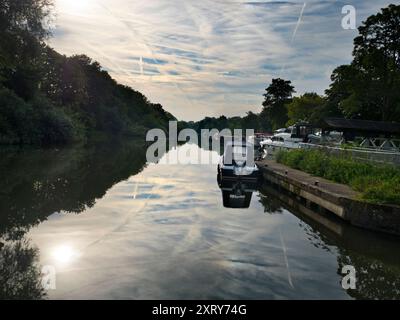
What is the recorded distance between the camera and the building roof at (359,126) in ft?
113

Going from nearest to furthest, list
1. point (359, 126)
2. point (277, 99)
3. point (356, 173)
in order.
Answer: point (356, 173)
point (359, 126)
point (277, 99)

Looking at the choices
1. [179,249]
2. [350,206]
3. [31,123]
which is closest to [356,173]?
[350,206]

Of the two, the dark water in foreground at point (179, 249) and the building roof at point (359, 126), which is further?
the building roof at point (359, 126)

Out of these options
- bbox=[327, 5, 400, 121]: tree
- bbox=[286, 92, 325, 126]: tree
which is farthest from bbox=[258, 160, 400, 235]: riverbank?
bbox=[286, 92, 325, 126]: tree

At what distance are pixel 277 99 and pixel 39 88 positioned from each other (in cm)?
7734

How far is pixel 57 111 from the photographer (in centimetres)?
5528

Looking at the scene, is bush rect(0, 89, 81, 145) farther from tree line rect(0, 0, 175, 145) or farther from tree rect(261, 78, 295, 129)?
tree rect(261, 78, 295, 129)

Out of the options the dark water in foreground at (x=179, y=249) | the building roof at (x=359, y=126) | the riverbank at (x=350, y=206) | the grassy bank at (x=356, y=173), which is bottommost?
the dark water in foreground at (x=179, y=249)

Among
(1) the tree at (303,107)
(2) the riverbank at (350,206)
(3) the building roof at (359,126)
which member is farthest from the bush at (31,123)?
(1) the tree at (303,107)

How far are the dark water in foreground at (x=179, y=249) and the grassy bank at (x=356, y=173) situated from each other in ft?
4.18

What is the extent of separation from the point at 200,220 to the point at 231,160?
7.43 m

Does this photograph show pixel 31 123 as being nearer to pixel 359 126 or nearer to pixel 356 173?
pixel 359 126

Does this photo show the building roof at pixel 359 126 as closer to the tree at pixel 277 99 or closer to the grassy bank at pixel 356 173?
the grassy bank at pixel 356 173

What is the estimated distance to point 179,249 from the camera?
31.2ft
